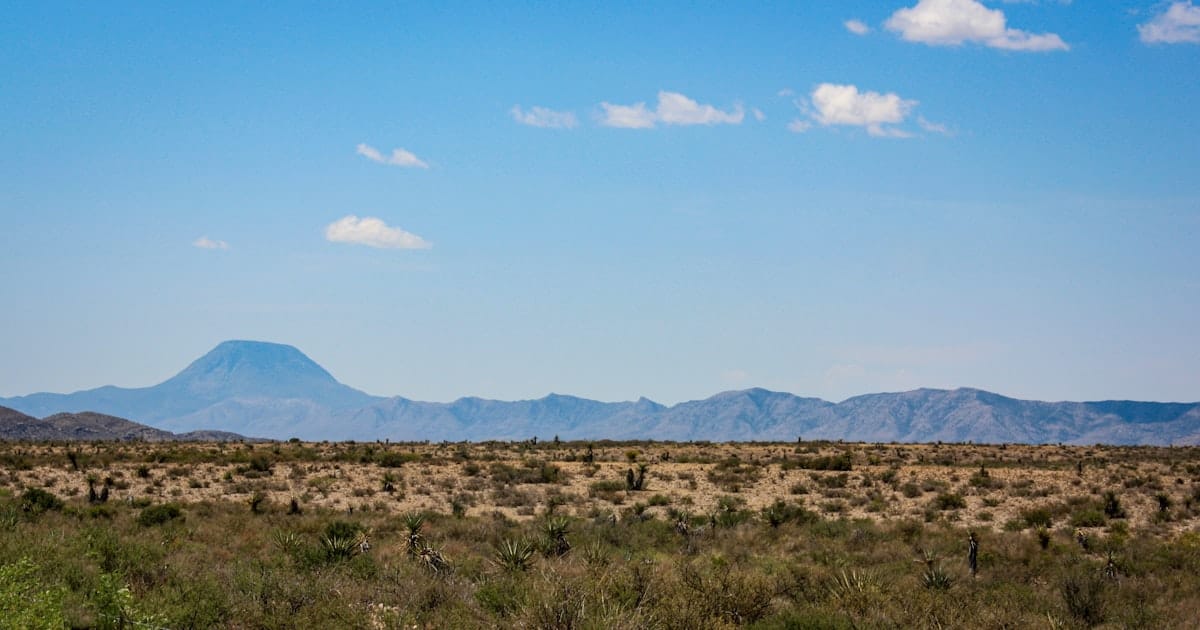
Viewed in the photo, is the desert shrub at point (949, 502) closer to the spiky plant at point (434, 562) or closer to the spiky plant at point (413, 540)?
the spiky plant at point (413, 540)

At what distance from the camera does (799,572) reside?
1962 cm

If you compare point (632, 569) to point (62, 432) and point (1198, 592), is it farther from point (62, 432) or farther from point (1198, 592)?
point (62, 432)

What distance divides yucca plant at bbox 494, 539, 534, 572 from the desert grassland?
0.13m

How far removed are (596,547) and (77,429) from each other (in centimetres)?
16627

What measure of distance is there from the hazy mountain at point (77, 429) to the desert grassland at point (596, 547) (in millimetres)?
111059

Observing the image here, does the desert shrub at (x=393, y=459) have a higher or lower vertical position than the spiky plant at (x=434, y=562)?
higher

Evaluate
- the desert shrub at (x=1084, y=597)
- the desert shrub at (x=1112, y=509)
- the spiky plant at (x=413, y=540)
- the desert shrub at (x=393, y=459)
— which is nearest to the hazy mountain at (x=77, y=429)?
the desert shrub at (x=393, y=459)

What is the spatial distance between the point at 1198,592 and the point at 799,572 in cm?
766

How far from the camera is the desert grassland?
1522cm

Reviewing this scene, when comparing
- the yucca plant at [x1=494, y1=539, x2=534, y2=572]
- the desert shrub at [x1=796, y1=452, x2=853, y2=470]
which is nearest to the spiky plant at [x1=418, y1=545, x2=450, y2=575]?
the yucca plant at [x1=494, y1=539, x2=534, y2=572]

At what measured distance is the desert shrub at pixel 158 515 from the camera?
2719 centimetres

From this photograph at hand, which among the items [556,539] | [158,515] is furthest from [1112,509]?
[158,515]

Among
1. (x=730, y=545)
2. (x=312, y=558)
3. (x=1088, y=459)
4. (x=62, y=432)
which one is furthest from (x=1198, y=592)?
(x=62, y=432)

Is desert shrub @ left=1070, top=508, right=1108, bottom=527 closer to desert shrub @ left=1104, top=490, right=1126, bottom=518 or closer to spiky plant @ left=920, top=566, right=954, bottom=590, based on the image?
desert shrub @ left=1104, top=490, right=1126, bottom=518
